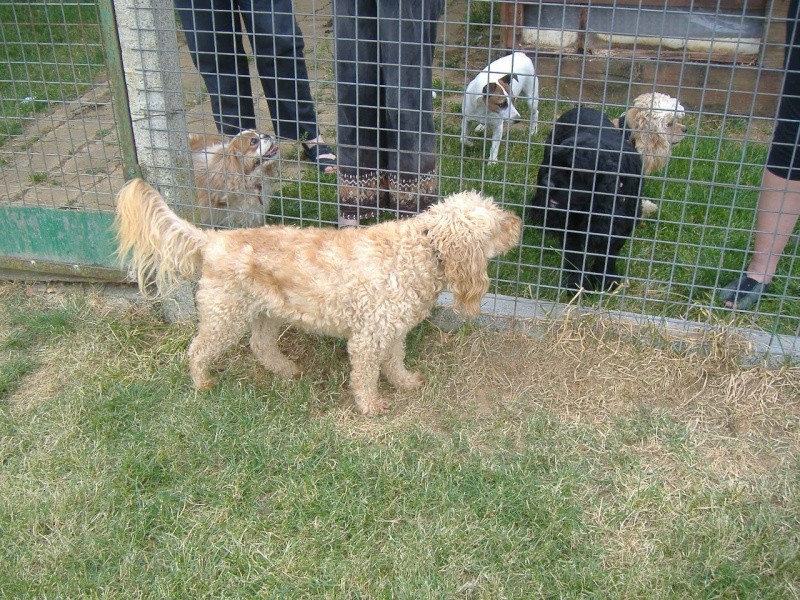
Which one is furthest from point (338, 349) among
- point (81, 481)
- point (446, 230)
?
point (81, 481)

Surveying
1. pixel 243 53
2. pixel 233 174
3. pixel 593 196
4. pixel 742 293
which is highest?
pixel 243 53

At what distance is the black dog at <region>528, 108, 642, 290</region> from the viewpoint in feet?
13.1

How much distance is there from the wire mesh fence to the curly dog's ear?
19.0 inches

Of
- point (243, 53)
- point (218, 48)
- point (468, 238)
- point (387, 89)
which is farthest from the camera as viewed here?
point (218, 48)

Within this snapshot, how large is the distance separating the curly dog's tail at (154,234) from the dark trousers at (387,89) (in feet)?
3.18

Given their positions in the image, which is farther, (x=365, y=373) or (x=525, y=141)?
(x=525, y=141)

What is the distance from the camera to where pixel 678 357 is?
3.74m

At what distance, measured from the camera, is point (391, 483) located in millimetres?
3076

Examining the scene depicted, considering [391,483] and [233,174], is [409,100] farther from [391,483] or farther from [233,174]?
[391,483]

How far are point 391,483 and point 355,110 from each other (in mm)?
2260

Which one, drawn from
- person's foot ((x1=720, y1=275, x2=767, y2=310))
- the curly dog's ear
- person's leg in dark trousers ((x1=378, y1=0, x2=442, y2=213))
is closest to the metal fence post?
person's leg in dark trousers ((x1=378, y1=0, x2=442, y2=213))

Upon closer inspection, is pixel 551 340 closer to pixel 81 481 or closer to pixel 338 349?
pixel 338 349

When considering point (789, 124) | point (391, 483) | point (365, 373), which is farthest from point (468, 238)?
point (789, 124)

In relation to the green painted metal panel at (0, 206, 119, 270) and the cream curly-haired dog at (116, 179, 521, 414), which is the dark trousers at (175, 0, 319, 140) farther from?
the cream curly-haired dog at (116, 179, 521, 414)
